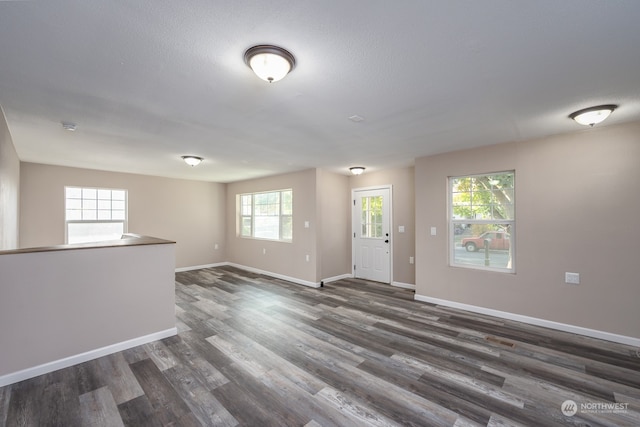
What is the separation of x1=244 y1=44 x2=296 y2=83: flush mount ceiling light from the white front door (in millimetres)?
4144

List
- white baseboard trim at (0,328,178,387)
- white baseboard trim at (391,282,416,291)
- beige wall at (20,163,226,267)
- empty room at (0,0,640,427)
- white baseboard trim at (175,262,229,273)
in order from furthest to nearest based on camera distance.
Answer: white baseboard trim at (175,262,229,273)
white baseboard trim at (391,282,416,291)
beige wall at (20,163,226,267)
white baseboard trim at (0,328,178,387)
empty room at (0,0,640,427)

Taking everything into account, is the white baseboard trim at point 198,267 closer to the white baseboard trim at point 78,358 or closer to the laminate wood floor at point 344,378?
the laminate wood floor at point 344,378

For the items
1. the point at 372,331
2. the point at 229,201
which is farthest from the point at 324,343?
the point at 229,201

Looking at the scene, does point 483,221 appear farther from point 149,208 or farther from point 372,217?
point 149,208

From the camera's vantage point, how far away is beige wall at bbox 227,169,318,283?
214 inches

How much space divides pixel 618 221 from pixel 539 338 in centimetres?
156

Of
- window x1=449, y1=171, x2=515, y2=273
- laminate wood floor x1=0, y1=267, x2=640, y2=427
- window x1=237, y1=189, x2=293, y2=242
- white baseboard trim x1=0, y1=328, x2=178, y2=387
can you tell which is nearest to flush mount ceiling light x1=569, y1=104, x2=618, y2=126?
window x1=449, y1=171, x2=515, y2=273

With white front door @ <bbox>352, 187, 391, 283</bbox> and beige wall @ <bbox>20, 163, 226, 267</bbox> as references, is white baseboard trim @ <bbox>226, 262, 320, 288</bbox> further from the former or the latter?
white front door @ <bbox>352, 187, 391, 283</bbox>

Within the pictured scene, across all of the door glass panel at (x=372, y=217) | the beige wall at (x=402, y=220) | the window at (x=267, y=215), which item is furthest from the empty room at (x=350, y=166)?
the window at (x=267, y=215)

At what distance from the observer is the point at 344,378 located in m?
2.25

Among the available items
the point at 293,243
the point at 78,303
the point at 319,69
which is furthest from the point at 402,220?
the point at 78,303

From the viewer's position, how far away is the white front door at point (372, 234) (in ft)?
18.2

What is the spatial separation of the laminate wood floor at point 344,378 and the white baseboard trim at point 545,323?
4.7 inches

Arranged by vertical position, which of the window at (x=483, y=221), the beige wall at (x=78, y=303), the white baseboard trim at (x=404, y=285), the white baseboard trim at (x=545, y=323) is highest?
the window at (x=483, y=221)
